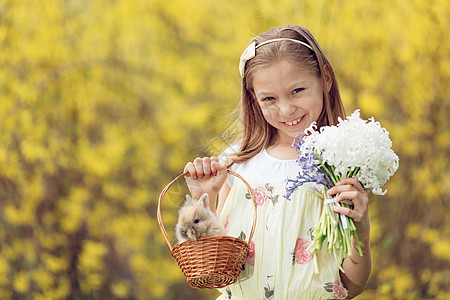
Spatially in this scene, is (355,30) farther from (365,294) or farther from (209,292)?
(209,292)

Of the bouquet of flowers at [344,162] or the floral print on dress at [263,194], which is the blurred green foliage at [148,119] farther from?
the bouquet of flowers at [344,162]

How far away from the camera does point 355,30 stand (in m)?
4.61

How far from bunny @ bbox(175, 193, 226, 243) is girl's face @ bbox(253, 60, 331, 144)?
38cm

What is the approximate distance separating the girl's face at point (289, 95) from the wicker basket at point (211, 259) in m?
0.46

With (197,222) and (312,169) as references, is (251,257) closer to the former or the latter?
(197,222)

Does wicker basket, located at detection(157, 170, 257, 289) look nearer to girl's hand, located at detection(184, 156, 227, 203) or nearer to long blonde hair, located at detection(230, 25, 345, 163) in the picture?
girl's hand, located at detection(184, 156, 227, 203)

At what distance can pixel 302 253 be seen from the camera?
6.64 feet

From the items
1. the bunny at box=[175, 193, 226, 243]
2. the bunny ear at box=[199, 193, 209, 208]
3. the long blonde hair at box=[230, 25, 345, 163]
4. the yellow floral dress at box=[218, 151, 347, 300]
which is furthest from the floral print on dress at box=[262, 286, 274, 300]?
the long blonde hair at box=[230, 25, 345, 163]

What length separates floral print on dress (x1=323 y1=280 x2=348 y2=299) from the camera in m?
2.00

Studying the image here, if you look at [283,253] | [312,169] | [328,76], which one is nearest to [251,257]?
[283,253]

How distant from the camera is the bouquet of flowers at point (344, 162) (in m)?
1.75

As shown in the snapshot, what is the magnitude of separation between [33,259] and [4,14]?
80.2 inches

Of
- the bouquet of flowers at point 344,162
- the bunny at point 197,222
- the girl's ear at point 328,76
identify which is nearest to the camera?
the bouquet of flowers at point 344,162

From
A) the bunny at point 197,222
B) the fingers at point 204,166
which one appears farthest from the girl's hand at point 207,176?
the bunny at point 197,222
